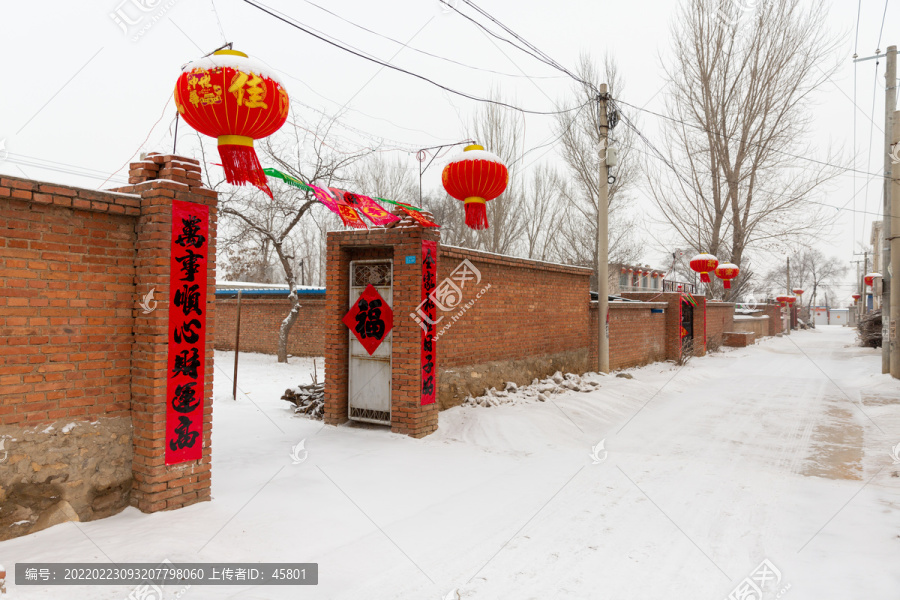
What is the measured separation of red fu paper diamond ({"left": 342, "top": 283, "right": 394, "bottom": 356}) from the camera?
283 inches

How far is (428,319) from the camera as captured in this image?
22.8 feet

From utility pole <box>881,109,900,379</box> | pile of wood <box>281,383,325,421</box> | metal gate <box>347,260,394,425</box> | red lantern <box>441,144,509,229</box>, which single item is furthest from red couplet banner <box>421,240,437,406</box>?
utility pole <box>881,109,900,379</box>

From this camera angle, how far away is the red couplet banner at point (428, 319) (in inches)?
271

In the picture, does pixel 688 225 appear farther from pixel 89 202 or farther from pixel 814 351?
pixel 89 202

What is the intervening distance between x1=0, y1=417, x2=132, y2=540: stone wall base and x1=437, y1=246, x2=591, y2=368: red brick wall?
14.0 feet

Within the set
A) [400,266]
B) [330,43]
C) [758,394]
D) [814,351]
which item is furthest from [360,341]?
[814,351]

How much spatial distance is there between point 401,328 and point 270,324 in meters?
11.9

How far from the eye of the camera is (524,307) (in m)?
9.48

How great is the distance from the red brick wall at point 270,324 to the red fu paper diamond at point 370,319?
9104 millimetres

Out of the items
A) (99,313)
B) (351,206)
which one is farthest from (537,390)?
(99,313)

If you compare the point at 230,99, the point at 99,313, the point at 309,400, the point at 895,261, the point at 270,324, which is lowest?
the point at 309,400

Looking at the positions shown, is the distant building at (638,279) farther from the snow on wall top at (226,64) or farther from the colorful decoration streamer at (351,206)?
the snow on wall top at (226,64)

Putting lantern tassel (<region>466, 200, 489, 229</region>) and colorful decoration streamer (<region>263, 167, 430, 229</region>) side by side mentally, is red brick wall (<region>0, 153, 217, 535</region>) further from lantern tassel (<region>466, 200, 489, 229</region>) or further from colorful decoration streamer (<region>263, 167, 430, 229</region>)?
lantern tassel (<region>466, 200, 489, 229</region>)

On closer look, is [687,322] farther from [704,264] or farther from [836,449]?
[836,449]
